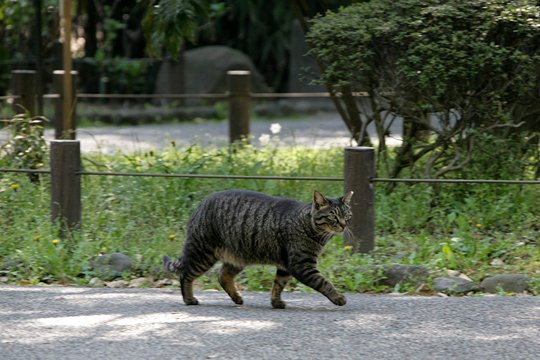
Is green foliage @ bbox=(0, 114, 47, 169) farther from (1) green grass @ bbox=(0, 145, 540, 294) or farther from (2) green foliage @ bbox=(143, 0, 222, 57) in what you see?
(2) green foliage @ bbox=(143, 0, 222, 57)

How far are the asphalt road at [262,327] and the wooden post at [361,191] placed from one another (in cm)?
102

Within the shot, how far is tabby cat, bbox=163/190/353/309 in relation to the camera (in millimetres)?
7301

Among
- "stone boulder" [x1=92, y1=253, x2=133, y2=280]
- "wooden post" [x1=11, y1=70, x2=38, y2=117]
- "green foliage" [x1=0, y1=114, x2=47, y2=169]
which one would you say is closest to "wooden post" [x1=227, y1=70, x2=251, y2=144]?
"wooden post" [x1=11, y1=70, x2=38, y2=117]

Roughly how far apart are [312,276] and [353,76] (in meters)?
3.45

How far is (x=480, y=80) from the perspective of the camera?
9867 mm

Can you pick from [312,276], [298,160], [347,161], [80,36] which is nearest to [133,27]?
[80,36]

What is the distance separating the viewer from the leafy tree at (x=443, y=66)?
31.2ft

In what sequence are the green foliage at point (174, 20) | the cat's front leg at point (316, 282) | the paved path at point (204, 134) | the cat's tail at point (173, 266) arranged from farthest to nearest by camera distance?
the paved path at point (204, 134) < the green foliage at point (174, 20) < the cat's tail at point (173, 266) < the cat's front leg at point (316, 282)

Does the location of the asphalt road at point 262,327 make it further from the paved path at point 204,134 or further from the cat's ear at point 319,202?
the paved path at point 204,134

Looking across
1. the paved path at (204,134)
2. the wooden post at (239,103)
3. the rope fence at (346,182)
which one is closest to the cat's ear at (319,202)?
the rope fence at (346,182)

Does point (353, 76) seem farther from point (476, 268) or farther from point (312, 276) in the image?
point (312, 276)

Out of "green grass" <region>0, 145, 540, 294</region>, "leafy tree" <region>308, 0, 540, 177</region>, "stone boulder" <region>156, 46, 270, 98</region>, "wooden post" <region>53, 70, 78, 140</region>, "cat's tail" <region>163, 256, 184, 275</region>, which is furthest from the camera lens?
"stone boulder" <region>156, 46, 270, 98</region>

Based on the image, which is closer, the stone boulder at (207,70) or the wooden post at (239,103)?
the wooden post at (239,103)

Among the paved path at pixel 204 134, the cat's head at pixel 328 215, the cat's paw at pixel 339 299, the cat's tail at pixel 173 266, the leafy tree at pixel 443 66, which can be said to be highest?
the leafy tree at pixel 443 66
